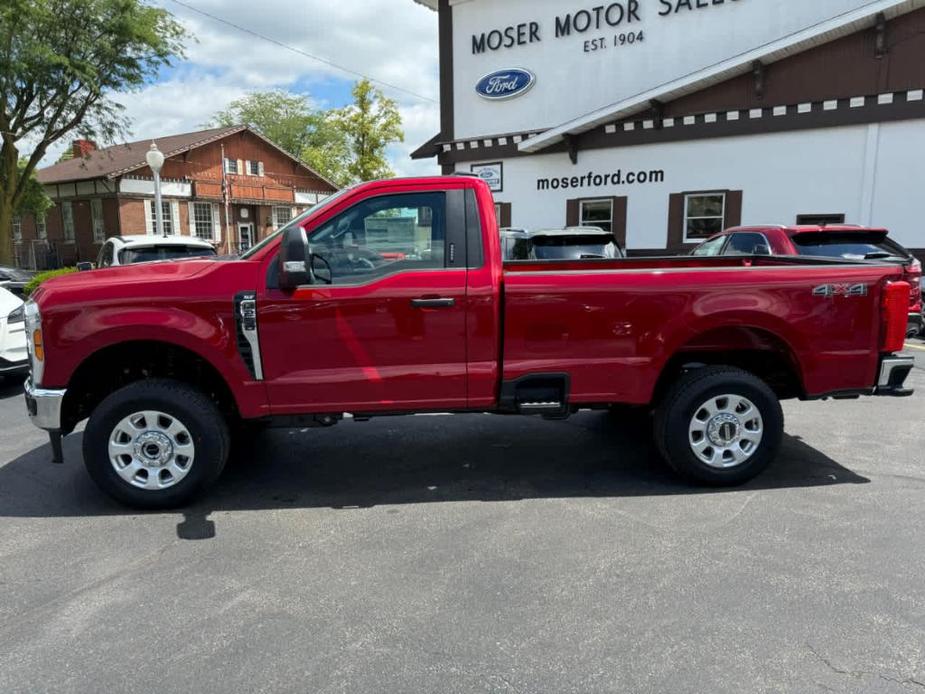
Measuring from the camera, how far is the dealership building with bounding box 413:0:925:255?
43.1 feet

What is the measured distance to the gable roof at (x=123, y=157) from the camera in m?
34.3

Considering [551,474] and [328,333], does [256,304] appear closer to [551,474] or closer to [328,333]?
[328,333]

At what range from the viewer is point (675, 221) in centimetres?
1563

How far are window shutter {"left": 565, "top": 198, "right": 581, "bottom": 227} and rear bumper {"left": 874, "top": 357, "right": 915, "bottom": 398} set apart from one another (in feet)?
42.6

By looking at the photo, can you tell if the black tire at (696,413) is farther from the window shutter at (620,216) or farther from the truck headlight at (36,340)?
the window shutter at (620,216)

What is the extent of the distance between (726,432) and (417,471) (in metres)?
2.20

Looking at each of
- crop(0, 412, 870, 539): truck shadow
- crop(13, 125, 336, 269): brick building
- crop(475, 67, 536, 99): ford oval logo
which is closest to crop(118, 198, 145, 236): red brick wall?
crop(13, 125, 336, 269): brick building

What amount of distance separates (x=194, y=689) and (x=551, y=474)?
292cm

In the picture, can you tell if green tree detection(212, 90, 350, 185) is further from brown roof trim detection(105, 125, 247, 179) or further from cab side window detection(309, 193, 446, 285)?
cab side window detection(309, 193, 446, 285)

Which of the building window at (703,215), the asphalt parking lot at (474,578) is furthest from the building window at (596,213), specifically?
the asphalt parking lot at (474,578)

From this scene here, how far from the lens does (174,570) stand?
3.56m

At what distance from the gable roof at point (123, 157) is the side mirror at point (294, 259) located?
3337 cm

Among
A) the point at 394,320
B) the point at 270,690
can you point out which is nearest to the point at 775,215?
the point at 394,320

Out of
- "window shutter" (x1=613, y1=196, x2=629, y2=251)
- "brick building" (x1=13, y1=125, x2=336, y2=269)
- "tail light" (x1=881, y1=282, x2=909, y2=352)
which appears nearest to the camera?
"tail light" (x1=881, y1=282, x2=909, y2=352)
